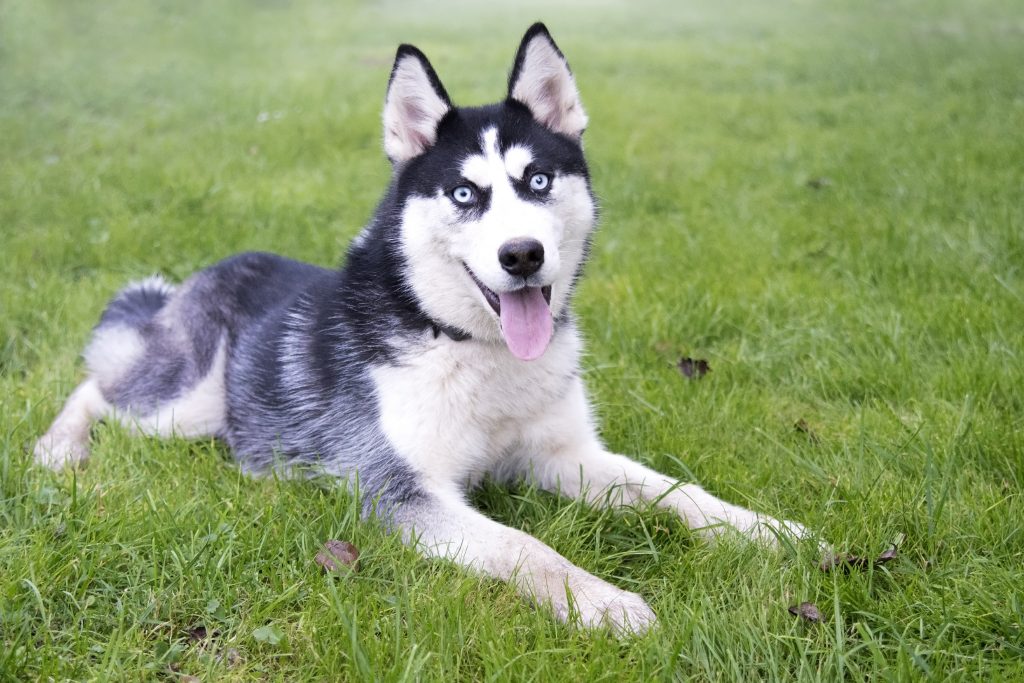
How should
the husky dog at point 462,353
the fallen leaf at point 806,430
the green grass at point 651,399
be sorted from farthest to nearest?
1. the fallen leaf at point 806,430
2. the husky dog at point 462,353
3. the green grass at point 651,399

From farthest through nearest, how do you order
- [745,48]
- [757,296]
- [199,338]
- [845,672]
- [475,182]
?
[745,48], [757,296], [199,338], [475,182], [845,672]

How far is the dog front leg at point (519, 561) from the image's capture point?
255cm

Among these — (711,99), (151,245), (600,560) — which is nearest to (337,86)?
(711,99)

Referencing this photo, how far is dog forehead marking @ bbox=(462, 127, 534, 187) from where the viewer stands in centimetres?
307

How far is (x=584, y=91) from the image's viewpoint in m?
11.4

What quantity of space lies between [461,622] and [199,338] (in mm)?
2231

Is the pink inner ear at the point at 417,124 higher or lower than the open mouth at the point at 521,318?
higher

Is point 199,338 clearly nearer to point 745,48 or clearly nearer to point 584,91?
point 584,91

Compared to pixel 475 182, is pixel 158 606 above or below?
below

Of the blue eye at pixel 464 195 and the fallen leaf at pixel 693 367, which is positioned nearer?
the blue eye at pixel 464 195

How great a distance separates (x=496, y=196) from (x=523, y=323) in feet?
1.42

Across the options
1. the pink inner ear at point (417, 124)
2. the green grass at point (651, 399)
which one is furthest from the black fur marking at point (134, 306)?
the pink inner ear at point (417, 124)

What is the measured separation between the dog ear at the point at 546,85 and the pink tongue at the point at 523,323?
77cm

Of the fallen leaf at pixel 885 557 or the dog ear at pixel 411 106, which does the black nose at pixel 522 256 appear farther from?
the fallen leaf at pixel 885 557
